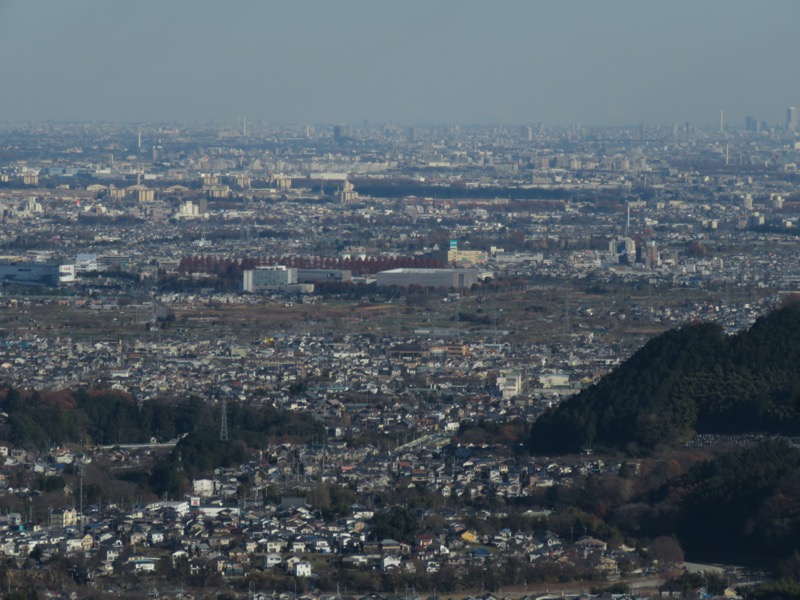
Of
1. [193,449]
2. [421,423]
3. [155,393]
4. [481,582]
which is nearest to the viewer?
[481,582]

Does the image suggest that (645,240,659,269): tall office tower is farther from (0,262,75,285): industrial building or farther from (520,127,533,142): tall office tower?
(520,127,533,142): tall office tower

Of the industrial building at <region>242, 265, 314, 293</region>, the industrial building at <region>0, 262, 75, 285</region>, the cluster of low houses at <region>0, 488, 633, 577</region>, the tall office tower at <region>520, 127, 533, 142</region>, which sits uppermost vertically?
the cluster of low houses at <region>0, 488, 633, 577</region>

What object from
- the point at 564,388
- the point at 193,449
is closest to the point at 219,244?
the point at 564,388

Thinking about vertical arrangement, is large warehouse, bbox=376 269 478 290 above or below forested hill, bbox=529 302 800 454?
below

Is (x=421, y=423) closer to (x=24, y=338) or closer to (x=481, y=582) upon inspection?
(x=481, y=582)

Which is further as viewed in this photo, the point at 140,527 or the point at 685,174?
the point at 685,174

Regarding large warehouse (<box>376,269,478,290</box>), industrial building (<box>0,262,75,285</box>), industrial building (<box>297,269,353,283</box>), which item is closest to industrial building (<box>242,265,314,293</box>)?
industrial building (<box>297,269,353,283</box>)
